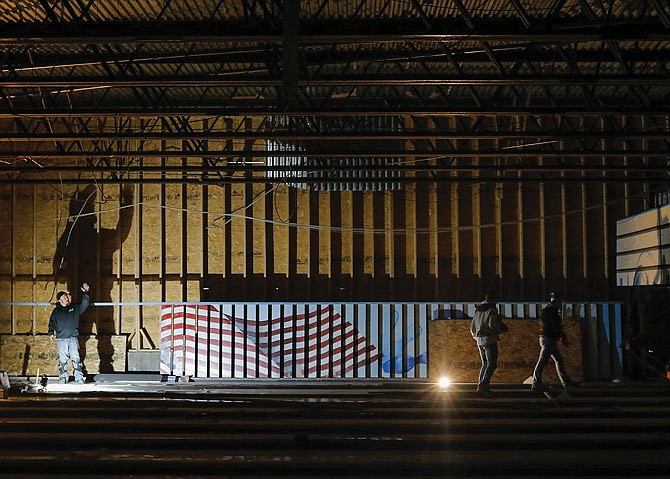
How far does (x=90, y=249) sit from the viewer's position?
21.7 metres

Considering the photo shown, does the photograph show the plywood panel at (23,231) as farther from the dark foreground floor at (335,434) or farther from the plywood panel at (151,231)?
the dark foreground floor at (335,434)

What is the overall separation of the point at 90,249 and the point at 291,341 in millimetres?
6454

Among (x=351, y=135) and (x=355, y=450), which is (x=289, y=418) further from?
(x=351, y=135)

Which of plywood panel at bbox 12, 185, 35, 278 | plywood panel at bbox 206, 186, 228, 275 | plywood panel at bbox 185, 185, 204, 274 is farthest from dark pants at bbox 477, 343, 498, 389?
plywood panel at bbox 12, 185, 35, 278

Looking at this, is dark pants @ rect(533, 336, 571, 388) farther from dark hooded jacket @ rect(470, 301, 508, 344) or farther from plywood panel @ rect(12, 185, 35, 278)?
plywood panel @ rect(12, 185, 35, 278)

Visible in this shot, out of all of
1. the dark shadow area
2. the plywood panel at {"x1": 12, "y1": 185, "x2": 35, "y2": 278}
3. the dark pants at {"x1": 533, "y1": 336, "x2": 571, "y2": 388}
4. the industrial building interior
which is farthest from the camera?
the plywood panel at {"x1": 12, "y1": 185, "x2": 35, "y2": 278}

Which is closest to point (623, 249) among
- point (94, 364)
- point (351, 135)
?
point (351, 135)

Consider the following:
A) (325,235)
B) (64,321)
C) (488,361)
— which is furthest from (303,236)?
(488,361)

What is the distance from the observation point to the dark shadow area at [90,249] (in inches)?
848

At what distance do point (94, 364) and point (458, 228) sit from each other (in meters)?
10.9

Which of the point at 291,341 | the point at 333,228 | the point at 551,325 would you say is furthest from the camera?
the point at 333,228

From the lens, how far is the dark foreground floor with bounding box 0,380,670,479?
859 cm

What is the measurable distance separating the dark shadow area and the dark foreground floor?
679 centimetres

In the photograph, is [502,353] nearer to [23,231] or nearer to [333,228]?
[333,228]
